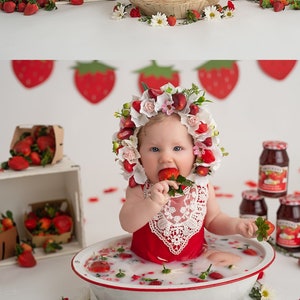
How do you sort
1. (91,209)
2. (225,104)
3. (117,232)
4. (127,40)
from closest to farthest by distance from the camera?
(127,40)
(117,232)
(91,209)
(225,104)

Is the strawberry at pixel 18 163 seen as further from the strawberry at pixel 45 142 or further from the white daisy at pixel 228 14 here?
the white daisy at pixel 228 14

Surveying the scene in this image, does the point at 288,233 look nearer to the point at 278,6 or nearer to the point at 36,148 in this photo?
the point at 278,6

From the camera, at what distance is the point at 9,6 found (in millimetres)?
2939

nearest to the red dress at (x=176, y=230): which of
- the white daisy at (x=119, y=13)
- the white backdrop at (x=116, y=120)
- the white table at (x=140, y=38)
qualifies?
the white table at (x=140, y=38)

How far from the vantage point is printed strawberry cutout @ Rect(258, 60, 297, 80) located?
397 cm

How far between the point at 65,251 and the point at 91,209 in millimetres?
446

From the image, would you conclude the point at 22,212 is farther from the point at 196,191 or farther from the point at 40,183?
the point at 196,191

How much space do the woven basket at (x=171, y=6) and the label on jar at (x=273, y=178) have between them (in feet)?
2.15

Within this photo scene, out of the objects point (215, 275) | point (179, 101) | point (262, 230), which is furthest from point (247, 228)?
point (179, 101)

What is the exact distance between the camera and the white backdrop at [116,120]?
3.69 metres

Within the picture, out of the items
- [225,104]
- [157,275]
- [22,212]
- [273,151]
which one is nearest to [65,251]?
[22,212]

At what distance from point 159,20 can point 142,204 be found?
2.65 ft

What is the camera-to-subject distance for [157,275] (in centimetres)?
228

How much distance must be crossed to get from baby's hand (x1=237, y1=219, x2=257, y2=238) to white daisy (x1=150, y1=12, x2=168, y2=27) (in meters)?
0.80
